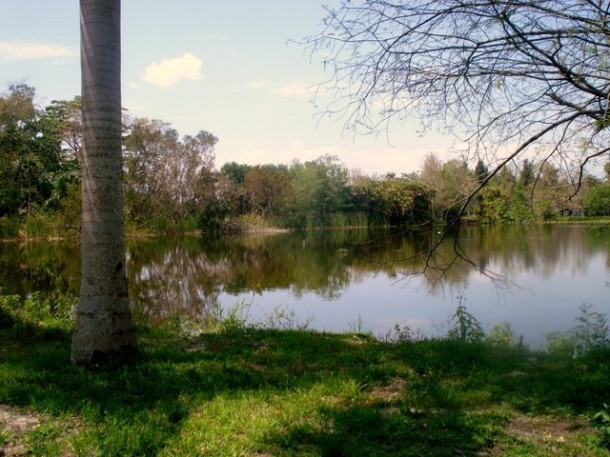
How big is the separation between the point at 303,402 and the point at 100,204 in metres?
2.48

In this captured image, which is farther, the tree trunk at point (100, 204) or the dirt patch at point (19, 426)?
the tree trunk at point (100, 204)

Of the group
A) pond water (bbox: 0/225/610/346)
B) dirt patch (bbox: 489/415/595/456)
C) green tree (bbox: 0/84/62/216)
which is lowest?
pond water (bbox: 0/225/610/346)

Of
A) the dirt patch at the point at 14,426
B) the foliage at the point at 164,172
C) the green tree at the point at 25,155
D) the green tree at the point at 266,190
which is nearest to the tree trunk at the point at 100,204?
the dirt patch at the point at 14,426

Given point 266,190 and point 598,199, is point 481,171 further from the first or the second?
point 266,190

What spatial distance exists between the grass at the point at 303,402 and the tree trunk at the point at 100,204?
33cm

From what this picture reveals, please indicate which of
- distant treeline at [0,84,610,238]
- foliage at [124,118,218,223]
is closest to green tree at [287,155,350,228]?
distant treeline at [0,84,610,238]

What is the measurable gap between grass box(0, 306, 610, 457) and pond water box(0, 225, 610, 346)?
3.32ft

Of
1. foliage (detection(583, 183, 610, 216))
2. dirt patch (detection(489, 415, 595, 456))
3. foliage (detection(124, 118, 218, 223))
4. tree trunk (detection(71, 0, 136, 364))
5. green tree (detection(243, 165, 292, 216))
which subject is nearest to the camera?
dirt patch (detection(489, 415, 595, 456))

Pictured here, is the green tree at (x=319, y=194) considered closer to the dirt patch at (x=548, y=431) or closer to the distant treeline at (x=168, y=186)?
the distant treeline at (x=168, y=186)

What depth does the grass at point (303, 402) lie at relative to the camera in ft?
10.1

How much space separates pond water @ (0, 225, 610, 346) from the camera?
9.07 m

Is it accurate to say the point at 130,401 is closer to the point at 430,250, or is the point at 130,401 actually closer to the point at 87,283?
the point at 87,283

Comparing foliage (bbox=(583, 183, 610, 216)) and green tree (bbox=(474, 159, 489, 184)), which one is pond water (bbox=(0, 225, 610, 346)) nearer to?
foliage (bbox=(583, 183, 610, 216))

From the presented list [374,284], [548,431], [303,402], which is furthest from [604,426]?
[374,284]
